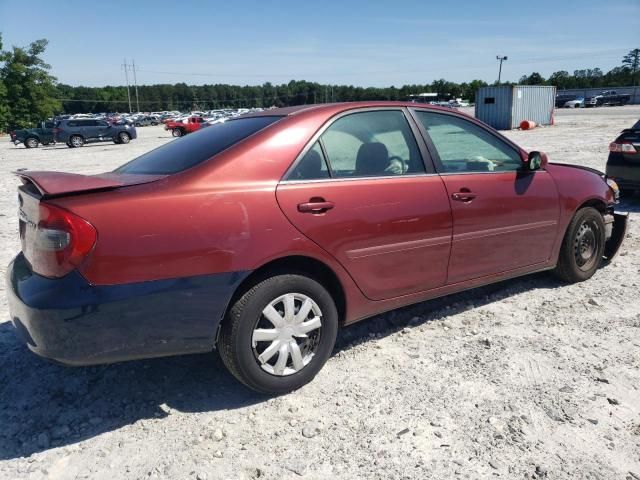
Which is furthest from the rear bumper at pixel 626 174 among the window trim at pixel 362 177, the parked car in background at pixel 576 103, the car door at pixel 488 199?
the parked car in background at pixel 576 103

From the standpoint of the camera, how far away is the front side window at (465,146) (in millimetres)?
3566

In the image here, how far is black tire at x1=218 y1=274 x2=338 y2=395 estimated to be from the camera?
2637 millimetres

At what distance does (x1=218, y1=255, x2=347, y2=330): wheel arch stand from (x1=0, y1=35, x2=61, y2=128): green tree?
62.7 meters

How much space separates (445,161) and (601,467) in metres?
2.08

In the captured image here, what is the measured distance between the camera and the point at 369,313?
3221 millimetres

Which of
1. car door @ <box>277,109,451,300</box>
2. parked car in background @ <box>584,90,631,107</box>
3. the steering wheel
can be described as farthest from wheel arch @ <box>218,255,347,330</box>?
parked car in background @ <box>584,90,631,107</box>

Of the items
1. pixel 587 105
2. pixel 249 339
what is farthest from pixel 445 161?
pixel 587 105

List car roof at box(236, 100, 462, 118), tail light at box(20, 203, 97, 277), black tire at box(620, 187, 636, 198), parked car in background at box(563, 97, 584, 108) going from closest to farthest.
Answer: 1. tail light at box(20, 203, 97, 277)
2. car roof at box(236, 100, 462, 118)
3. black tire at box(620, 187, 636, 198)
4. parked car in background at box(563, 97, 584, 108)

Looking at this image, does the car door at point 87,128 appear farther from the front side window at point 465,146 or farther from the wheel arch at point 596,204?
the wheel arch at point 596,204

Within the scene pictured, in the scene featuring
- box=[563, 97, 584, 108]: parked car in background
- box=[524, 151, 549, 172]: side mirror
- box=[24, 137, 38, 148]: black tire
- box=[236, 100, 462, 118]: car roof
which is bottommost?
box=[24, 137, 38, 148]: black tire

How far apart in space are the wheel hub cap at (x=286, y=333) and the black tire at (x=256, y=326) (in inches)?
0.7

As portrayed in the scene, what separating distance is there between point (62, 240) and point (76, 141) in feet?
102

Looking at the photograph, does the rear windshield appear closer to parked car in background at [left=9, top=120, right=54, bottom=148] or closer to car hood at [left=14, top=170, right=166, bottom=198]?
car hood at [left=14, top=170, right=166, bottom=198]

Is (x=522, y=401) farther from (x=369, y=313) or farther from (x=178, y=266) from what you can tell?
(x=178, y=266)
